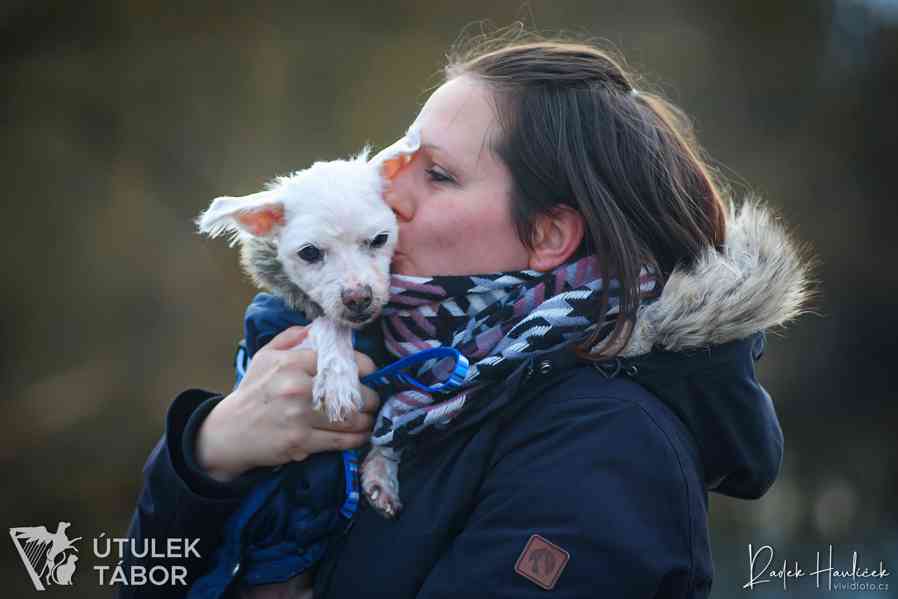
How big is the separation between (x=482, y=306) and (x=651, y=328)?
0.36 m

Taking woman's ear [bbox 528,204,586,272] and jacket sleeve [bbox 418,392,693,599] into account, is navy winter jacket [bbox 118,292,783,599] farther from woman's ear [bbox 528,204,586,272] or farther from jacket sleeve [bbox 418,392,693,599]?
woman's ear [bbox 528,204,586,272]

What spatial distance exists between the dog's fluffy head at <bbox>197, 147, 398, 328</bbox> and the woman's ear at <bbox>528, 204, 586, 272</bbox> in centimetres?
36

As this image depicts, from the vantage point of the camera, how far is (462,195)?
1837 millimetres

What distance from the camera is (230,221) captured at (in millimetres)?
2109

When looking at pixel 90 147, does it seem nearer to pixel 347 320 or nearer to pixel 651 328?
pixel 347 320

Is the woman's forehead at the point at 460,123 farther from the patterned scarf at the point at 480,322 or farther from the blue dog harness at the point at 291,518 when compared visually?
the blue dog harness at the point at 291,518

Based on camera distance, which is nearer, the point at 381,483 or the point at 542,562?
the point at 542,562

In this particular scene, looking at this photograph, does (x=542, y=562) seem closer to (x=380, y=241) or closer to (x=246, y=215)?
(x=380, y=241)

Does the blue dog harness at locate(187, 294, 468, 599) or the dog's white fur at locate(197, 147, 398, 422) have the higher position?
the dog's white fur at locate(197, 147, 398, 422)

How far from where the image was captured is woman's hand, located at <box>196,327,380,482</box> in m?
1.77

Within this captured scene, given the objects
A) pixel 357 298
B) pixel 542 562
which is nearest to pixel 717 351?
pixel 542 562

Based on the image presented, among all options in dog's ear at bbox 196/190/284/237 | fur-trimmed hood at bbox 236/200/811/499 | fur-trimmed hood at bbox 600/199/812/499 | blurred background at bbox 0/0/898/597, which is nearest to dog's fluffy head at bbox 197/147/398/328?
dog's ear at bbox 196/190/284/237

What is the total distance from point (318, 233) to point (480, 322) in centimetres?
52

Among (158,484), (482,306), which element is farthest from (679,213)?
(158,484)
